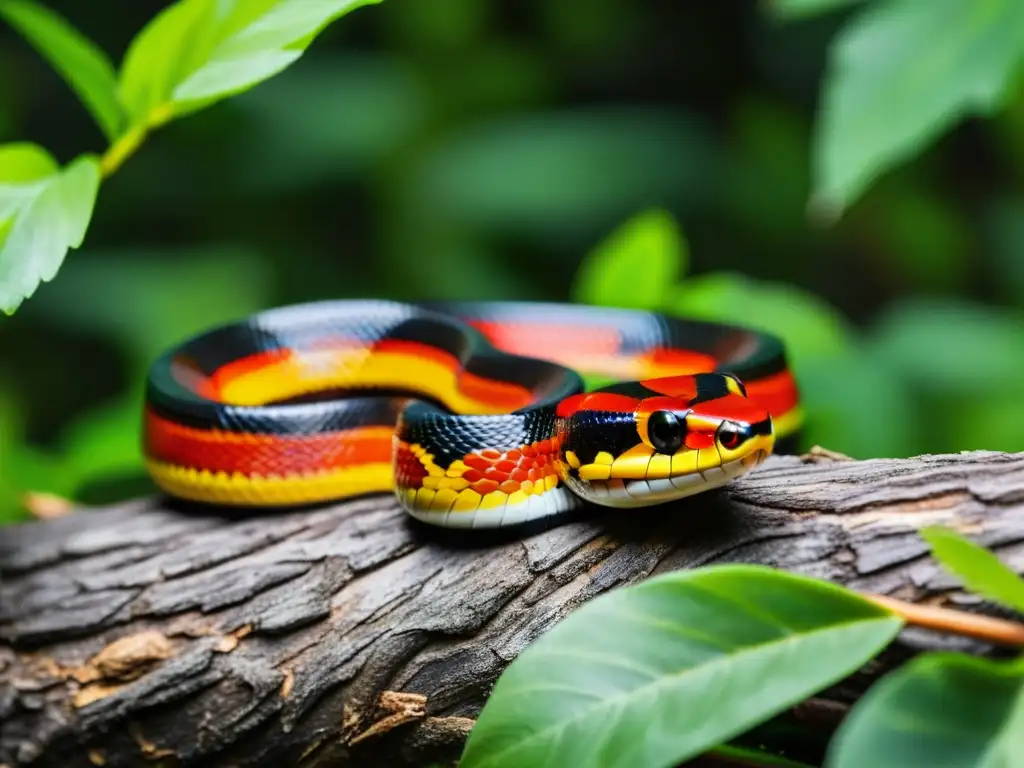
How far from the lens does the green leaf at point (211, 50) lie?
186 centimetres

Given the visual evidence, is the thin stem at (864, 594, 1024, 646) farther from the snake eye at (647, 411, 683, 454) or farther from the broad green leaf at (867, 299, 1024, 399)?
the broad green leaf at (867, 299, 1024, 399)

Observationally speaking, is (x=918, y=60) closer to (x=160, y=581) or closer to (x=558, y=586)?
(x=558, y=586)

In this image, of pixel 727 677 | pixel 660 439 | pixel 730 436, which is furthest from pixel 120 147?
pixel 727 677

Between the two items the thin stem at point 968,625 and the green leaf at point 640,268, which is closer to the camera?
the thin stem at point 968,625

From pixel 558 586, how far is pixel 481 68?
510cm

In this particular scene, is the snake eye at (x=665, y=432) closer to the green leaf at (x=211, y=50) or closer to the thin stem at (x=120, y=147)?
the green leaf at (x=211, y=50)

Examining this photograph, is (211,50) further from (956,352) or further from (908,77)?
(956,352)

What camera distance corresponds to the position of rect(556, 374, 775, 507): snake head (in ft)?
5.98

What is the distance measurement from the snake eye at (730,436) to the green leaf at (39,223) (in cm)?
124

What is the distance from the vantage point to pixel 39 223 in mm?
1865

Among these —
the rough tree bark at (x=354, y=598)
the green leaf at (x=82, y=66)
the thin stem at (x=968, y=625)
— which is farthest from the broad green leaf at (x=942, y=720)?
the green leaf at (x=82, y=66)

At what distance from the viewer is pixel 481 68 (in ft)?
21.2

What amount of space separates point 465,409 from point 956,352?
2487 mm

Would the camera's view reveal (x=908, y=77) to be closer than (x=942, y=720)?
No
